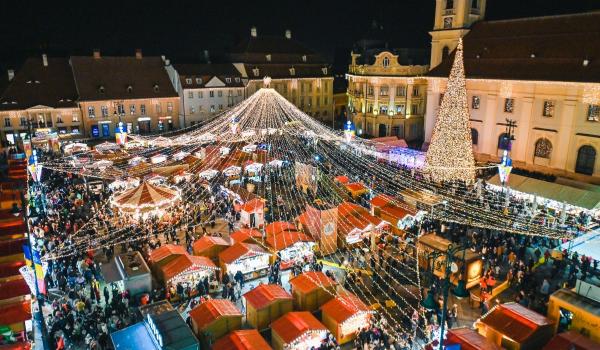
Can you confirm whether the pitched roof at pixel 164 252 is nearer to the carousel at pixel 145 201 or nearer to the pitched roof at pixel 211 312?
the carousel at pixel 145 201

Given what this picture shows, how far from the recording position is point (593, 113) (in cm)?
2670

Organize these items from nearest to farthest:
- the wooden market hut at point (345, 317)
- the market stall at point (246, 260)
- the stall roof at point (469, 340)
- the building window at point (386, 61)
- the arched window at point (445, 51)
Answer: the stall roof at point (469, 340) → the wooden market hut at point (345, 317) → the market stall at point (246, 260) → the arched window at point (445, 51) → the building window at point (386, 61)

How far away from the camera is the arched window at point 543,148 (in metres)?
29.3

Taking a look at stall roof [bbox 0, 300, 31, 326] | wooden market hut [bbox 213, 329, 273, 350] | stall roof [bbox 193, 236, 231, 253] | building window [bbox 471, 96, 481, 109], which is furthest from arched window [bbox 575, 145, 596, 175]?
stall roof [bbox 0, 300, 31, 326]

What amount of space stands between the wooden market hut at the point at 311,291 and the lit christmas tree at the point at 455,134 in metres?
12.3

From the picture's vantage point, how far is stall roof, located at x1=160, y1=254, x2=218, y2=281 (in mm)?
17312

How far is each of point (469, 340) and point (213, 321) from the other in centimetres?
774

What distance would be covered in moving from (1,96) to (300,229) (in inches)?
1389

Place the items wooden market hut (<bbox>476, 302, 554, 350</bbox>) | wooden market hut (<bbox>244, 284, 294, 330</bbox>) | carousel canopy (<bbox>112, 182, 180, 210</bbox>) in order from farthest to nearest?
1. carousel canopy (<bbox>112, 182, 180, 210</bbox>)
2. wooden market hut (<bbox>244, 284, 294, 330</bbox>)
3. wooden market hut (<bbox>476, 302, 554, 350</bbox>)

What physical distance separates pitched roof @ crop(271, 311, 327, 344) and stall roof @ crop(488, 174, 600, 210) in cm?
1651

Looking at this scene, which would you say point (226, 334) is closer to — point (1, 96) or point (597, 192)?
point (597, 192)

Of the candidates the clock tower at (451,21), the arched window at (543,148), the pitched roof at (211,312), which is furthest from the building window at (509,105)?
the pitched roof at (211,312)

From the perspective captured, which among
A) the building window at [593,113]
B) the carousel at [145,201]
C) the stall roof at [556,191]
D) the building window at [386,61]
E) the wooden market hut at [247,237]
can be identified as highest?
the building window at [386,61]

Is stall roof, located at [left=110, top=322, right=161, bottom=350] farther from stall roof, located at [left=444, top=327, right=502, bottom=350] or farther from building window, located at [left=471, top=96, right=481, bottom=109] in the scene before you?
building window, located at [left=471, top=96, right=481, bottom=109]
